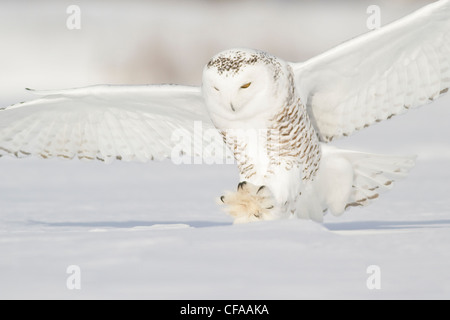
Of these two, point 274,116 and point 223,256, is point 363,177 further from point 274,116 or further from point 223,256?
point 223,256

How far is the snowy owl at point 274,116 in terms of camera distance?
4855 mm

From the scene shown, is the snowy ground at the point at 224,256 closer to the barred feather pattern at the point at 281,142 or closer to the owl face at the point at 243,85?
the barred feather pattern at the point at 281,142

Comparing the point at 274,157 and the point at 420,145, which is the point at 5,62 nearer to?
the point at 420,145

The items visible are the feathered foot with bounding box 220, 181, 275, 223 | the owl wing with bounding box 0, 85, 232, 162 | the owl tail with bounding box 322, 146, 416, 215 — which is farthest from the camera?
the owl wing with bounding box 0, 85, 232, 162

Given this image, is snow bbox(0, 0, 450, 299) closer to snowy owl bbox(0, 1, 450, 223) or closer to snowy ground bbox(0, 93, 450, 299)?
snowy ground bbox(0, 93, 450, 299)

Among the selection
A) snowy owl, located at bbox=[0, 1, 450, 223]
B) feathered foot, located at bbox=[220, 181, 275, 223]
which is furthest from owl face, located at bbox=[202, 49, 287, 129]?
feathered foot, located at bbox=[220, 181, 275, 223]

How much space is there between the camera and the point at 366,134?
37.8 ft

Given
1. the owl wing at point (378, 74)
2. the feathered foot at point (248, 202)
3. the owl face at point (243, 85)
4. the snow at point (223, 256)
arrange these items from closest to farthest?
the snow at point (223, 256) → the owl face at point (243, 85) → the feathered foot at point (248, 202) → the owl wing at point (378, 74)

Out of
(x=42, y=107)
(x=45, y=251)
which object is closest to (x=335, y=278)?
(x=45, y=251)

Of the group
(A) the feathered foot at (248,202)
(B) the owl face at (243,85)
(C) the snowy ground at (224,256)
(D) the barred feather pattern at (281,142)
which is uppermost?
(B) the owl face at (243,85)

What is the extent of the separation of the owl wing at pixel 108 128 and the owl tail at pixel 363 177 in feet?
2.82

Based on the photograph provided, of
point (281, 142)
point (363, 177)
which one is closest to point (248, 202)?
point (281, 142)

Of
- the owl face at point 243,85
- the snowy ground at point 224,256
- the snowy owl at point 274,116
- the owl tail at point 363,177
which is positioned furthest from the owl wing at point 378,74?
the snowy ground at point 224,256

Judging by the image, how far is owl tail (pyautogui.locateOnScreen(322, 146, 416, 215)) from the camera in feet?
18.1
